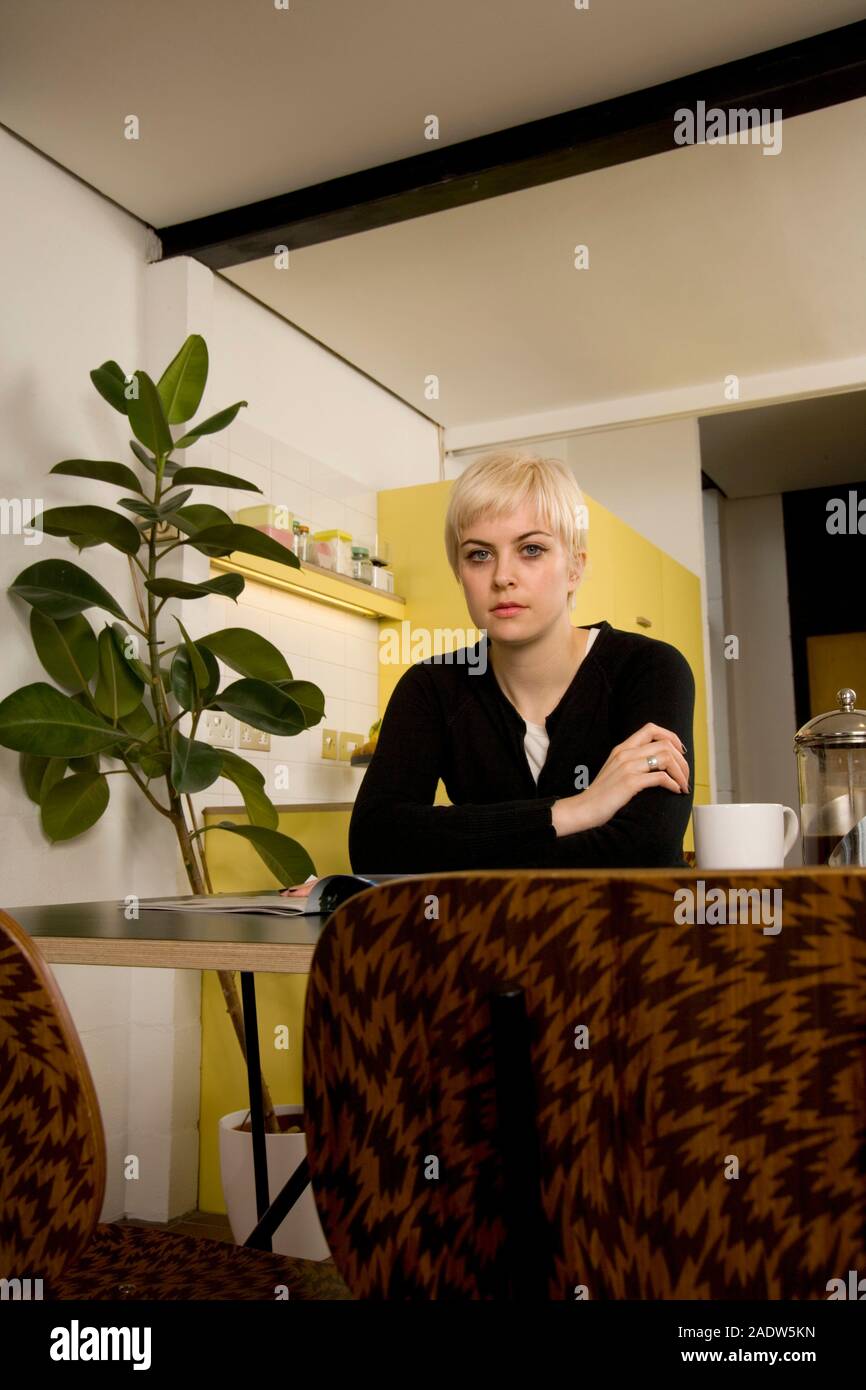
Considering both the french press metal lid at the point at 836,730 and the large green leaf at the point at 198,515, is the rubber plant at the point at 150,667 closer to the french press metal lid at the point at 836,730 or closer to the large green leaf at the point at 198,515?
the large green leaf at the point at 198,515

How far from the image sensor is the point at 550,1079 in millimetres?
575

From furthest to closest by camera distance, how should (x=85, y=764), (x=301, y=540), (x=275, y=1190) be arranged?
(x=301, y=540) → (x=85, y=764) → (x=275, y=1190)

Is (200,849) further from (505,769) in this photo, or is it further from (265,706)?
(505,769)

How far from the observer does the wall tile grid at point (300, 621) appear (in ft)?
11.0

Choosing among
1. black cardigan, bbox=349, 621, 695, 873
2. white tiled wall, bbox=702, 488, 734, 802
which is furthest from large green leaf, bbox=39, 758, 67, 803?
white tiled wall, bbox=702, 488, 734, 802

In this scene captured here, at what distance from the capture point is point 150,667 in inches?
106

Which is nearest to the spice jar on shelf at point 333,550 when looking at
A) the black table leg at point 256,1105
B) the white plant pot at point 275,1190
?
the white plant pot at point 275,1190

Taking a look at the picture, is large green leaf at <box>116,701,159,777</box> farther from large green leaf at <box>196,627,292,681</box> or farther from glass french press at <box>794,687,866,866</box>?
glass french press at <box>794,687,866,866</box>

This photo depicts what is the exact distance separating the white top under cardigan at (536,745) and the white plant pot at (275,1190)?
1111 mm

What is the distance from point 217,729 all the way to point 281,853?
28.3 inches

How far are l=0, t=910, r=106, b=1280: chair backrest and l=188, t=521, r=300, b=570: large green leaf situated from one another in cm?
193

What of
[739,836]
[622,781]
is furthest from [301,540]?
[739,836]

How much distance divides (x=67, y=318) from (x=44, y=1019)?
2577 millimetres

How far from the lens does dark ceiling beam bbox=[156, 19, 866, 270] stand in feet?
8.41
